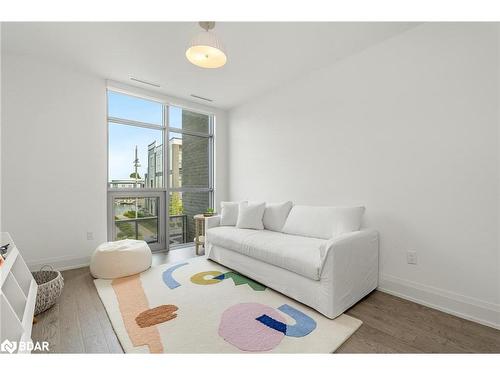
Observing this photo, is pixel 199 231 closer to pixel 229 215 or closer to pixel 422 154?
pixel 229 215

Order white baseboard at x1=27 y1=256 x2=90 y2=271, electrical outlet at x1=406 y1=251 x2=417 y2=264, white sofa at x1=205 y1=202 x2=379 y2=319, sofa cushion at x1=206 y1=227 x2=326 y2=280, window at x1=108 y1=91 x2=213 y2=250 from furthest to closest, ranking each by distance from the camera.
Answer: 1. window at x1=108 y1=91 x2=213 y2=250
2. white baseboard at x1=27 y1=256 x2=90 y2=271
3. electrical outlet at x1=406 y1=251 x2=417 y2=264
4. sofa cushion at x1=206 y1=227 x2=326 y2=280
5. white sofa at x1=205 y1=202 x2=379 y2=319

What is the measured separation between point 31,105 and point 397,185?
14.0 ft

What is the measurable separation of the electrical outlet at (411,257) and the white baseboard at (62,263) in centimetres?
382

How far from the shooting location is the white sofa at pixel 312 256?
1812mm

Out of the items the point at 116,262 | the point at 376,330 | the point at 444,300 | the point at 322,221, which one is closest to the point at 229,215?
the point at 322,221

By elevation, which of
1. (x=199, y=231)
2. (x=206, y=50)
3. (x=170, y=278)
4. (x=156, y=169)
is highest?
(x=206, y=50)

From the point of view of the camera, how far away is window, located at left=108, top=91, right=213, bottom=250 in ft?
11.5

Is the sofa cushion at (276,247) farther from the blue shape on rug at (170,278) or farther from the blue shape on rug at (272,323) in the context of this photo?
the blue shape on rug at (170,278)

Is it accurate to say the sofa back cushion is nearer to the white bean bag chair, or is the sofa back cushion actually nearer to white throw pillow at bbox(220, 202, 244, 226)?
white throw pillow at bbox(220, 202, 244, 226)

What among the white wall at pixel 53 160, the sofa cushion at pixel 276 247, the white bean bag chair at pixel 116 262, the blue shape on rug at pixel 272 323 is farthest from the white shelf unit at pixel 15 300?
the sofa cushion at pixel 276 247

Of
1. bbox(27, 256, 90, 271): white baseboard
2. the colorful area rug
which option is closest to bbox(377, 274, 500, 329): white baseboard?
the colorful area rug

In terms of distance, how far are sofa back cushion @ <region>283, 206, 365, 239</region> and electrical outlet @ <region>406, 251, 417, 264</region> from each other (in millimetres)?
503

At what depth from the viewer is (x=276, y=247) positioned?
7.27 ft

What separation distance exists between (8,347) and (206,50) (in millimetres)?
2166
